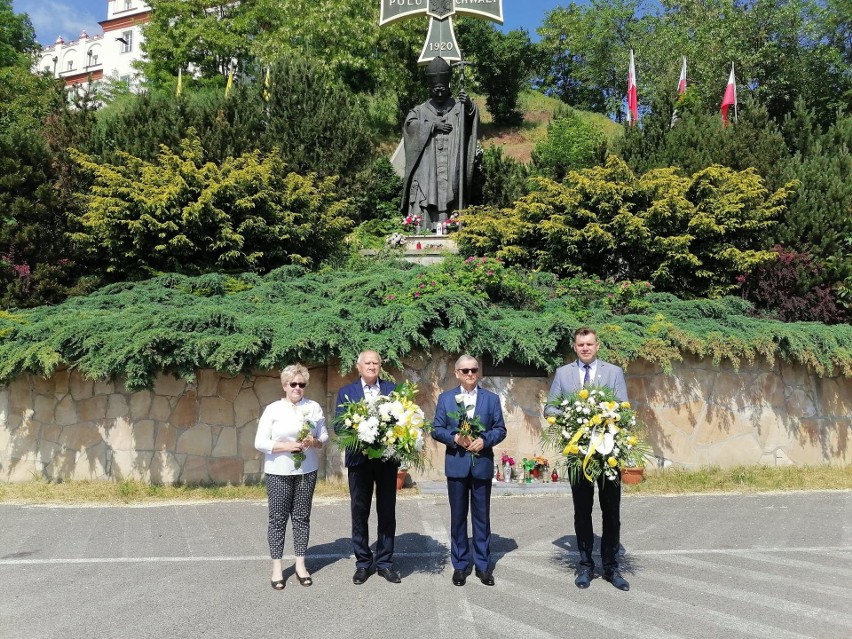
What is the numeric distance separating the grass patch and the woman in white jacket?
455cm

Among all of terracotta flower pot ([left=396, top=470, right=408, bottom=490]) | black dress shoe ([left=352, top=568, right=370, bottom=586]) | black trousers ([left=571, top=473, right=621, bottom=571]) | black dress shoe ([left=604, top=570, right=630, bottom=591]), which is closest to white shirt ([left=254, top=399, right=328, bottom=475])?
black dress shoe ([left=352, top=568, right=370, bottom=586])

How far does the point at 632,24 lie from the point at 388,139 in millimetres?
19360

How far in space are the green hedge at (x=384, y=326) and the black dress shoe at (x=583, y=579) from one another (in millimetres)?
3435

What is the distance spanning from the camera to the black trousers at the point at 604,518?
4613 mm

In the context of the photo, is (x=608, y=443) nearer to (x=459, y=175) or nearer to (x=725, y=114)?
(x=459, y=175)

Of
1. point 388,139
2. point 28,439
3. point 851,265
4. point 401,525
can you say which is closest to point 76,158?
point 28,439

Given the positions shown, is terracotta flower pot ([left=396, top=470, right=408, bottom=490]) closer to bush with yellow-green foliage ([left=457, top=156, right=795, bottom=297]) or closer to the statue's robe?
bush with yellow-green foliage ([left=457, top=156, right=795, bottom=297])

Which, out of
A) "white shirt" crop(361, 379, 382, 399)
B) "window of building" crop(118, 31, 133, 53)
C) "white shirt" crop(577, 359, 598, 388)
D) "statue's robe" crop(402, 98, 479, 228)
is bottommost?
"white shirt" crop(361, 379, 382, 399)

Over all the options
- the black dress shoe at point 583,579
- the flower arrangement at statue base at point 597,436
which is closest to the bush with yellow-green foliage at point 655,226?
the flower arrangement at statue base at point 597,436

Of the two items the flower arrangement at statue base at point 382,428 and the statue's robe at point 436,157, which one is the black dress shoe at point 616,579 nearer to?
the flower arrangement at statue base at point 382,428

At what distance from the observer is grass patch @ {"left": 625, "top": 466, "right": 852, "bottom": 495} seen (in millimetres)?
7938

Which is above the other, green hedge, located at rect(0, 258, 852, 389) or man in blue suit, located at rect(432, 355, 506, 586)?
green hedge, located at rect(0, 258, 852, 389)

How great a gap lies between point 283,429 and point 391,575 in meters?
1.28

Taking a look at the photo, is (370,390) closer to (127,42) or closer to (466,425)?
(466,425)
